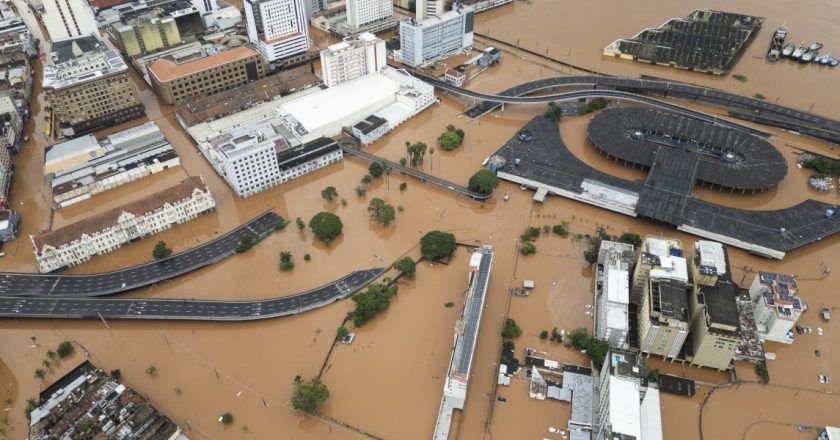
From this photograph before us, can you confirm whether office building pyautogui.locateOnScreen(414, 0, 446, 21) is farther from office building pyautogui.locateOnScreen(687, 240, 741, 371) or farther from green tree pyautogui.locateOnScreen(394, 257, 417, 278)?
office building pyautogui.locateOnScreen(687, 240, 741, 371)

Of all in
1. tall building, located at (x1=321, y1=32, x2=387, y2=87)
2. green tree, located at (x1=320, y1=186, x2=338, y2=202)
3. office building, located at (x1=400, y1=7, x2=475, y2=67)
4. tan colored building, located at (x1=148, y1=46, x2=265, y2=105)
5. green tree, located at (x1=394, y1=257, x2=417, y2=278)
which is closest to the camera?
green tree, located at (x1=394, y1=257, x2=417, y2=278)

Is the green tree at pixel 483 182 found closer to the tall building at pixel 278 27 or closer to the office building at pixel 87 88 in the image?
the tall building at pixel 278 27

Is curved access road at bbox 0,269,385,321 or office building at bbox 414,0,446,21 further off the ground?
office building at bbox 414,0,446,21

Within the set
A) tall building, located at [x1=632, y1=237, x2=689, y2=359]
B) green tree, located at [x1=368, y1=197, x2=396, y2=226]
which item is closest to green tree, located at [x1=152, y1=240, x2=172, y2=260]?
green tree, located at [x1=368, y1=197, x2=396, y2=226]

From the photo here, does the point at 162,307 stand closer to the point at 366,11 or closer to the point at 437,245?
the point at 437,245

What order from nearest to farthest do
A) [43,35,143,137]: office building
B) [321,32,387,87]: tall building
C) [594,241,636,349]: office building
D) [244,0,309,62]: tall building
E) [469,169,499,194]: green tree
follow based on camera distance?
[594,241,636,349]: office building → [469,169,499,194]: green tree → [43,35,143,137]: office building → [321,32,387,87]: tall building → [244,0,309,62]: tall building

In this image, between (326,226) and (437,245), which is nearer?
(437,245)

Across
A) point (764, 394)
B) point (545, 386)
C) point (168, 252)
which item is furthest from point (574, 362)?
point (168, 252)

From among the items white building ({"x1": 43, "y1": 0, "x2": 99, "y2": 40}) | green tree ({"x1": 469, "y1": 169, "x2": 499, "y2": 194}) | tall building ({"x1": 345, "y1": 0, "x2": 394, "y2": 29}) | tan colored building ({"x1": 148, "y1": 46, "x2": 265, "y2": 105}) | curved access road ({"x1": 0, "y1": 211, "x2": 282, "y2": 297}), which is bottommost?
curved access road ({"x1": 0, "y1": 211, "x2": 282, "y2": 297})

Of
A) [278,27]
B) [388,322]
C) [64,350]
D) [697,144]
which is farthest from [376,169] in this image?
[697,144]
